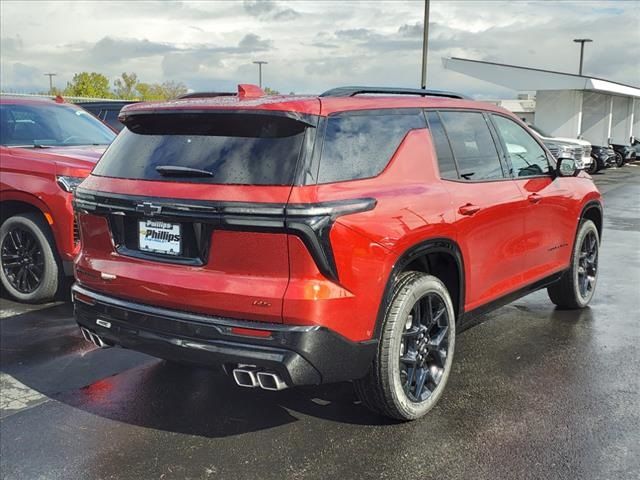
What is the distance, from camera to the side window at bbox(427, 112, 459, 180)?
4.05 m

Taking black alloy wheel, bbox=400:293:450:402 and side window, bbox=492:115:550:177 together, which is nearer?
black alloy wheel, bbox=400:293:450:402

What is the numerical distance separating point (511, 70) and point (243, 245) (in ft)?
105

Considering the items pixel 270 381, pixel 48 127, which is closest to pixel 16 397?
pixel 270 381

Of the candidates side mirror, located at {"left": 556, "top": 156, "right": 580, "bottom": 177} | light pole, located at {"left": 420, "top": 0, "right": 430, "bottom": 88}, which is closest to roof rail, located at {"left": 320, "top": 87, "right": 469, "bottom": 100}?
side mirror, located at {"left": 556, "top": 156, "right": 580, "bottom": 177}

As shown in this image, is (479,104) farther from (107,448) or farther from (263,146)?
(107,448)

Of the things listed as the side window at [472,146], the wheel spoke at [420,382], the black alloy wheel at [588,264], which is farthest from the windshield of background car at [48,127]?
the black alloy wheel at [588,264]

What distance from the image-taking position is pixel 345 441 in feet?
11.9

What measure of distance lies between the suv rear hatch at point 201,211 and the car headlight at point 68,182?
2375mm

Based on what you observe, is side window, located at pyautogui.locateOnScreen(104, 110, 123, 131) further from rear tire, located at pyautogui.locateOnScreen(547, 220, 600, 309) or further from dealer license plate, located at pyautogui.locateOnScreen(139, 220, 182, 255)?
dealer license plate, located at pyautogui.locateOnScreen(139, 220, 182, 255)

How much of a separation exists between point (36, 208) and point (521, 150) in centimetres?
433

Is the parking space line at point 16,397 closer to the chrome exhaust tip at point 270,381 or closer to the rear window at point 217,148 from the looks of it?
the rear window at point 217,148

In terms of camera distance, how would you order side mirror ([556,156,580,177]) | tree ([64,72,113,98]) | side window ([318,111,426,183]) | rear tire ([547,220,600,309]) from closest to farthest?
side window ([318,111,426,183]) → side mirror ([556,156,580,177]) → rear tire ([547,220,600,309]) → tree ([64,72,113,98])

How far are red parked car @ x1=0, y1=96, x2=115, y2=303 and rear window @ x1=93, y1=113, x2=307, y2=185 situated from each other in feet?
8.16

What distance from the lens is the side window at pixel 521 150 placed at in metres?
4.93
